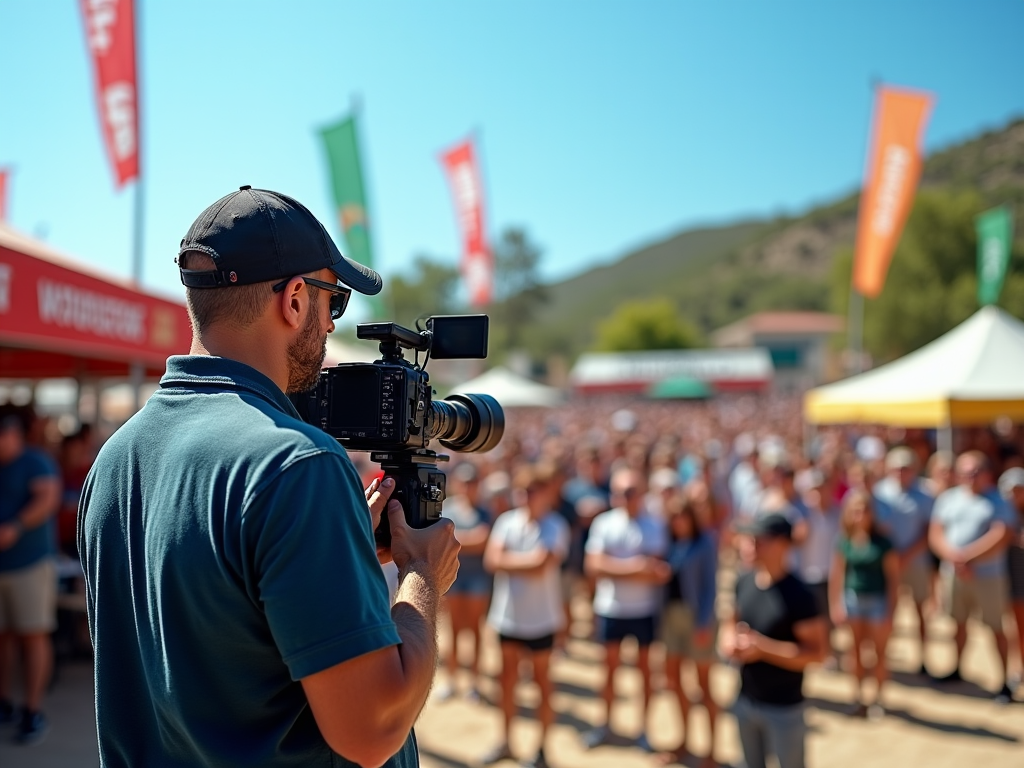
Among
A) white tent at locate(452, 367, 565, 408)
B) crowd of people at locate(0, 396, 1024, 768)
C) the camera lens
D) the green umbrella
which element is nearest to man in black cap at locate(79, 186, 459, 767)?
the camera lens

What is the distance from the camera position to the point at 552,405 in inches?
651

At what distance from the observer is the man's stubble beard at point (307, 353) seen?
52.6 inches

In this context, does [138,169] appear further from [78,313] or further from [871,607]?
[871,607]

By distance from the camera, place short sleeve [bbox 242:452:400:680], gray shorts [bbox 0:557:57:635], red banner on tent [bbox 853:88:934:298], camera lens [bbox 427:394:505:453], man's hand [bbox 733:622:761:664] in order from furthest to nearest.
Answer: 1. red banner on tent [bbox 853:88:934:298]
2. gray shorts [bbox 0:557:57:635]
3. man's hand [bbox 733:622:761:664]
4. camera lens [bbox 427:394:505:453]
5. short sleeve [bbox 242:452:400:680]

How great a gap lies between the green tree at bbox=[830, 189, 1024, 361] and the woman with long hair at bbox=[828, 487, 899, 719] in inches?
1851

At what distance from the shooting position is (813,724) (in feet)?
19.7

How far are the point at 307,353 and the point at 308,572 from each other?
1.39 ft

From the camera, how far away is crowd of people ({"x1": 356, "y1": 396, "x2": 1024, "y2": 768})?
412cm

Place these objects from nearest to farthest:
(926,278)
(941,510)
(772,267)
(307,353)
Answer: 1. (307,353)
2. (941,510)
3. (926,278)
4. (772,267)

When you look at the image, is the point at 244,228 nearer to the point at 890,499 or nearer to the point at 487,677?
the point at 487,677

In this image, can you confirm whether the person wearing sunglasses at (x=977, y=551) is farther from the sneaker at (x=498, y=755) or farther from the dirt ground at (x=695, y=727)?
the sneaker at (x=498, y=755)

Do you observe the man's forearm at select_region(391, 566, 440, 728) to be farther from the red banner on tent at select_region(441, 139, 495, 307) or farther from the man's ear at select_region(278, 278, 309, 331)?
the red banner on tent at select_region(441, 139, 495, 307)

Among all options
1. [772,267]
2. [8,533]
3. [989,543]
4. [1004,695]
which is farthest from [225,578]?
[772,267]

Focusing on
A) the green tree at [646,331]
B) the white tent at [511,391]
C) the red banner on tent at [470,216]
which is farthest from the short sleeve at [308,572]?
the green tree at [646,331]
